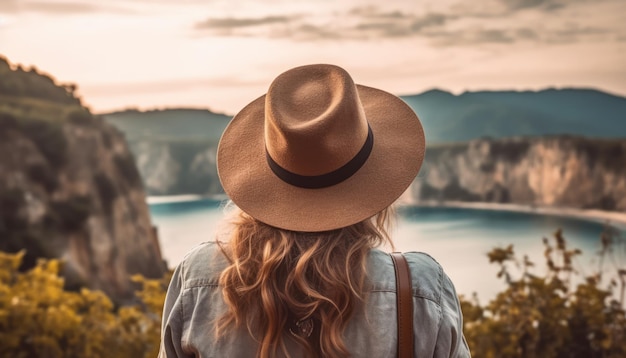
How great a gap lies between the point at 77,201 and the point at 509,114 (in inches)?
1215

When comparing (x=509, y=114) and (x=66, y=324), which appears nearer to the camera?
(x=66, y=324)

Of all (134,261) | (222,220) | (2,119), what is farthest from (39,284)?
(134,261)

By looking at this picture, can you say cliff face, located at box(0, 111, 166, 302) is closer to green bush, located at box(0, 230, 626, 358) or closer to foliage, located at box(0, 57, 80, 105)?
foliage, located at box(0, 57, 80, 105)

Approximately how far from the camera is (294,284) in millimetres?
1575

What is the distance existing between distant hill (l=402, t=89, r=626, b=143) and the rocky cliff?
18.3m

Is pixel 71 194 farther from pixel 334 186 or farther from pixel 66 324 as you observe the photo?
pixel 334 186

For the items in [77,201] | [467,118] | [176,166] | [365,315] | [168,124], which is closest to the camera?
[365,315]

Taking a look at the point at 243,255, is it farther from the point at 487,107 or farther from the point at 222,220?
the point at 487,107

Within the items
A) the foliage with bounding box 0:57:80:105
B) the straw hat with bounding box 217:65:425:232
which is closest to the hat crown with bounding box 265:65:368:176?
the straw hat with bounding box 217:65:425:232

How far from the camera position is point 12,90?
44.6 metres

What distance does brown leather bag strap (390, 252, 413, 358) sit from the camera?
61.0 inches

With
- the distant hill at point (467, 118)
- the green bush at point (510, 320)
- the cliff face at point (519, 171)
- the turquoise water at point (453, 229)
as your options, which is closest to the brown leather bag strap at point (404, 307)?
the green bush at point (510, 320)

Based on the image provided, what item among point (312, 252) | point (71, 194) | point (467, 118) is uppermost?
point (312, 252)

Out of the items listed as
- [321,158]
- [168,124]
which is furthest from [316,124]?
[168,124]
